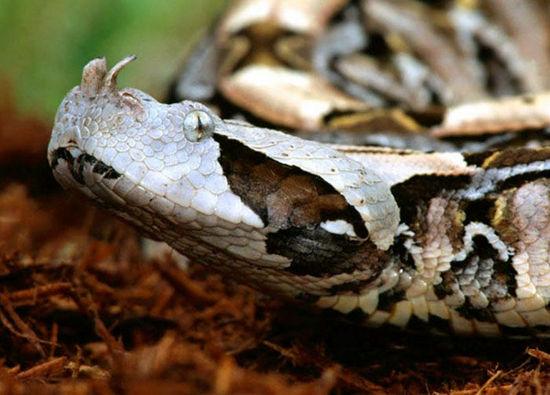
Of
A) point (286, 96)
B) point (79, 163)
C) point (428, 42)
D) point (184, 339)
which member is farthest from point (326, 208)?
point (428, 42)

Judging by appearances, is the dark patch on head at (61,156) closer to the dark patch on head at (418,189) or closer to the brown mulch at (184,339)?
the brown mulch at (184,339)

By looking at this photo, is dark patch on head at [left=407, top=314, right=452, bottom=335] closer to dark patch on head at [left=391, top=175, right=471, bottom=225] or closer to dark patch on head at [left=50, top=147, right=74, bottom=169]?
dark patch on head at [left=391, top=175, right=471, bottom=225]

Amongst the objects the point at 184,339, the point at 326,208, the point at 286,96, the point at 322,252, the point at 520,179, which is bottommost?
the point at 184,339

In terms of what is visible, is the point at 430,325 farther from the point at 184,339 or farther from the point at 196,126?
the point at 196,126

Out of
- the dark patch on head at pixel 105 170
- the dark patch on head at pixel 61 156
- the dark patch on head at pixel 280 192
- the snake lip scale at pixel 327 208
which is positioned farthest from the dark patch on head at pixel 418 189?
the dark patch on head at pixel 61 156

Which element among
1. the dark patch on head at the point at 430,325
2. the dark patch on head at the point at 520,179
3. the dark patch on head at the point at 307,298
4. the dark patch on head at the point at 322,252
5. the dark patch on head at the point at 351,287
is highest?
the dark patch on head at the point at 520,179

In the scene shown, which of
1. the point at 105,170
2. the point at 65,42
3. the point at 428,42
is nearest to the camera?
the point at 105,170

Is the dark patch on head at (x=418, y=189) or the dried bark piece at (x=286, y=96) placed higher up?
the dried bark piece at (x=286, y=96)

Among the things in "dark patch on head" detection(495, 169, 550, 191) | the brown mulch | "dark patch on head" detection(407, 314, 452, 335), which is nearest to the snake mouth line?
the brown mulch
